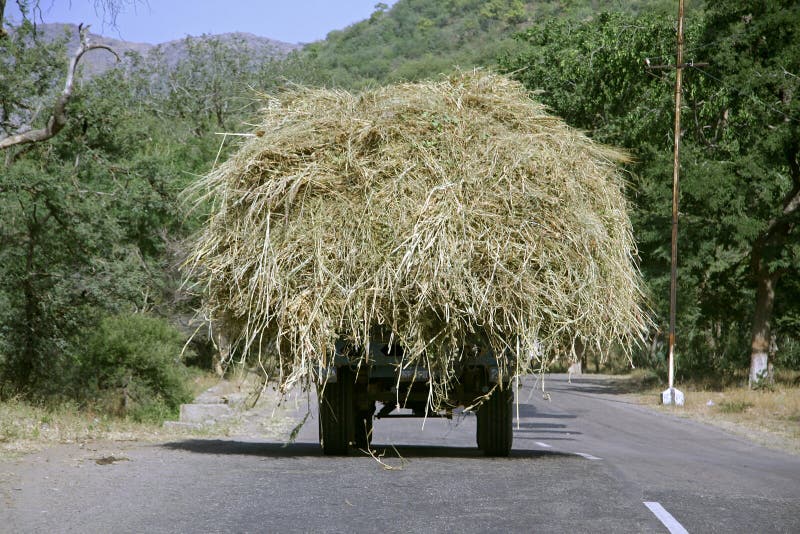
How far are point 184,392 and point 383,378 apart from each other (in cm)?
1572

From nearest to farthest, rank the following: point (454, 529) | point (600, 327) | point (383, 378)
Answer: point (454, 529) < point (600, 327) < point (383, 378)

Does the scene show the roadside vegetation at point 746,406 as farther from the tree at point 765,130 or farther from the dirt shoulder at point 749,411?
the tree at point 765,130

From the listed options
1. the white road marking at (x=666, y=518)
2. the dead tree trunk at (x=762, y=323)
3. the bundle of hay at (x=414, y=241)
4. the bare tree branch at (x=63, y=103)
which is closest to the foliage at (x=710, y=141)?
the dead tree trunk at (x=762, y=323)

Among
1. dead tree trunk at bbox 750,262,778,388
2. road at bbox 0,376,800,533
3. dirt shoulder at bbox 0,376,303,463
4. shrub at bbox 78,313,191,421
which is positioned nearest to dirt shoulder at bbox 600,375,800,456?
dead tree trunk at bbox 750,262,778,388

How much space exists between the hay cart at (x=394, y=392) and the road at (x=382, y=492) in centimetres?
28

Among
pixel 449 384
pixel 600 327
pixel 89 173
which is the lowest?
pixel 449 384

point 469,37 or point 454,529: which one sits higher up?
point 469,37

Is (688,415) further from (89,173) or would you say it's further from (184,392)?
(89,173)

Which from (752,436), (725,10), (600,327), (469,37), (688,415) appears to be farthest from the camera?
(469,37)

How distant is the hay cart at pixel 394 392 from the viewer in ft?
31.7

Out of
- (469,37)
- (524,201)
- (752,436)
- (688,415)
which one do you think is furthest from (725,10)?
(469,37)

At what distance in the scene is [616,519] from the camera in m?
6.70

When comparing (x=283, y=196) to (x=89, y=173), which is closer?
(x=283, y=196)

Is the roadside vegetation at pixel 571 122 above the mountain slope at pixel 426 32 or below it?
below
